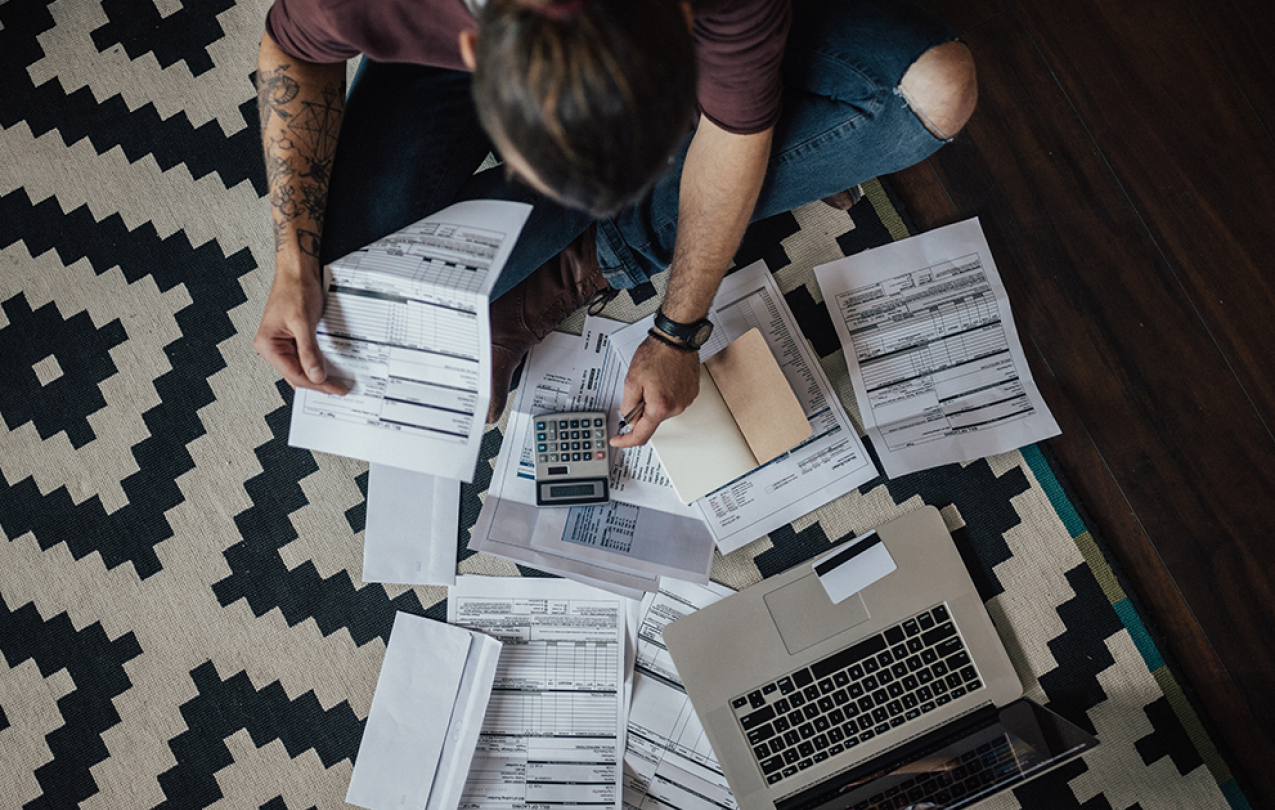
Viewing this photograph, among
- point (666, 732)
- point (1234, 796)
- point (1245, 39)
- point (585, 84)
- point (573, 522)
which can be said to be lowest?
point (1234, 796)

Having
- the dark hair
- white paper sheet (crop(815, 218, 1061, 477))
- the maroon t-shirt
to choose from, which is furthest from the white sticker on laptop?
the dark hair

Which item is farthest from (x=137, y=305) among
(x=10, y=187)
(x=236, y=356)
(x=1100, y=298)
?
(x=1100, y=298)

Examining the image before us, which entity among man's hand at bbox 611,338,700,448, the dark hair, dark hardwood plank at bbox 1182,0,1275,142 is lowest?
the dark hair

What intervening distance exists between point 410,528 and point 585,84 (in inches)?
28.3

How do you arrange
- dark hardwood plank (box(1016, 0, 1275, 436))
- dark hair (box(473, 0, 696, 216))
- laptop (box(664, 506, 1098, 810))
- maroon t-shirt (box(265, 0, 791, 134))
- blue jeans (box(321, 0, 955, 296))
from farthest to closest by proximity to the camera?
1. dark hardwood plank (box(1016, 0, 1275, 436))
2. laptop (box(664, 506, 1098, 810))
3. blue jeans (box(321, 0, 955, 296))
4. maroon t-shirt (box(265, 0, 791, 134))
5. dark hair (box(473, 0, 696, 216))

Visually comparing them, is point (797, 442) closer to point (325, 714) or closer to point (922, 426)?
point (922, 426)

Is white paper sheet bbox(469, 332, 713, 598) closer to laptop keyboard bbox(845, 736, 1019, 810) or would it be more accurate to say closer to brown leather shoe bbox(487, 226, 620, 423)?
brown leather shoe bbox(487, 226, 620, 423)

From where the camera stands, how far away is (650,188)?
0.65 metres

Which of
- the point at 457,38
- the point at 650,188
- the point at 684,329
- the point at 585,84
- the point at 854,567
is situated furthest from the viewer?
the point at 854,567

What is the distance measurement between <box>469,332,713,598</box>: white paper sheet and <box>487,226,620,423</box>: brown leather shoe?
5cm

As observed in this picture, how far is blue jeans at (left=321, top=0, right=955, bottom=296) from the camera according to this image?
833 mm

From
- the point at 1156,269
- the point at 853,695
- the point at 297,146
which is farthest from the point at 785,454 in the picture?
the point at 297,146

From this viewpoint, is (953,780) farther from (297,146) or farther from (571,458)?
(297,146)

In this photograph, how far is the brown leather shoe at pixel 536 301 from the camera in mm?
980
